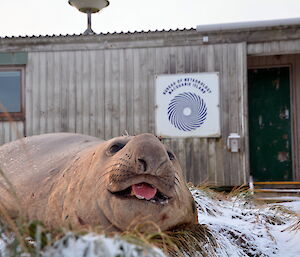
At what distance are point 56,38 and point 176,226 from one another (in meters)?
6.07

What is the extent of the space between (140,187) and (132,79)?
5.75m

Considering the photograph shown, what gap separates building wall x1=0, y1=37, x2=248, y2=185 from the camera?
24.1 feet

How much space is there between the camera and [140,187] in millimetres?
A: 2035

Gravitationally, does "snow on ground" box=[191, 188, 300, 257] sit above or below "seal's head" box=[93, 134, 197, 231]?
below

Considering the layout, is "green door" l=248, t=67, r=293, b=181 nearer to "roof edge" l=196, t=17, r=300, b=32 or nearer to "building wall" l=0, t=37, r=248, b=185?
"building wall" l=0, t=37, r=248, b=185

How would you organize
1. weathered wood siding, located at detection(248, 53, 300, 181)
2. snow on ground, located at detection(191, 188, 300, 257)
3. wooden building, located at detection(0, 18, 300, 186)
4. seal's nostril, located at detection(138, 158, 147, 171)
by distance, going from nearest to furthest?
seal's nostril, located at detection(138, 158, 147, 171)
snow on ground, located at detection(191, 188, 300, 257)
wooden building, located at detection(0, 18, 300, 186)
weathered wood siding, located at detection(248, 53, 300, 181)

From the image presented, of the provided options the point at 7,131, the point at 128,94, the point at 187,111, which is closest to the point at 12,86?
the point at 7,131

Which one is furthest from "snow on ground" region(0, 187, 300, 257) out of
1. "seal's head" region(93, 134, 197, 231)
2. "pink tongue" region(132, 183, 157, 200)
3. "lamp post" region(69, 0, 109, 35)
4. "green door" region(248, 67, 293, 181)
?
"lamp post" region(69, 0, 109, 35)

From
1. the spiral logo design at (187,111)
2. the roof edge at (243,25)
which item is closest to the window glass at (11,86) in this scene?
the spiral logo design at (187,111)

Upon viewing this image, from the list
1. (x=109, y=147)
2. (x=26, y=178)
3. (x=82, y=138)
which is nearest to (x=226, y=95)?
(x=82, y=138)

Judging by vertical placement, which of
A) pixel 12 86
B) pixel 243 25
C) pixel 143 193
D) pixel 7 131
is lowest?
pixel 143 193

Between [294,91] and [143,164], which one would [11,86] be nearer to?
[294,91]

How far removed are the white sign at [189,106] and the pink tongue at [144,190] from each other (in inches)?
210

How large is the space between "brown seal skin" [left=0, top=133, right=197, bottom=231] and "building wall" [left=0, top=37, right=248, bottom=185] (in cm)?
438
